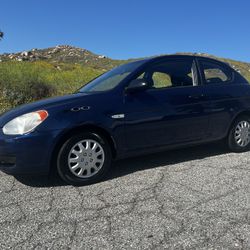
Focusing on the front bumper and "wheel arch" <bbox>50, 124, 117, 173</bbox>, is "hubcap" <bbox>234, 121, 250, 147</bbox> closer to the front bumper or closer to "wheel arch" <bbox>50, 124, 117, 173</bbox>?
"wheel arch" <bbox>50, 124, 117, 173</bbox>

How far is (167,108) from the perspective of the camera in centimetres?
484

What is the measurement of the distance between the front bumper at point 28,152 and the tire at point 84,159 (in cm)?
17

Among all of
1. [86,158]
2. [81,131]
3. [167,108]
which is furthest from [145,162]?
[81,131]

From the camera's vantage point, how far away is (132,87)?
15.1 feet

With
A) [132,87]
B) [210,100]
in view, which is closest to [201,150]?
[210,100]

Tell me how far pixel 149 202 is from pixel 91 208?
1.95ft

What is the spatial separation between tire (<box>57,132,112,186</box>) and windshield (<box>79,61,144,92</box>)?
2.69 ft

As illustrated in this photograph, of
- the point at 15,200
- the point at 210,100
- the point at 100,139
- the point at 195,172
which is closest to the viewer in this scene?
the point at 15,200

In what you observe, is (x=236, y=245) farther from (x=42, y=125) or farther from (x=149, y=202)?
(x=42, y=125)

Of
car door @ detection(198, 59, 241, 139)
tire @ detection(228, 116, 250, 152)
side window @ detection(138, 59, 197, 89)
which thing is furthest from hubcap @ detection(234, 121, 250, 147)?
side window @ detection(138, 59, 197, 89)

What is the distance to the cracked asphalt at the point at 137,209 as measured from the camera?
118 inches

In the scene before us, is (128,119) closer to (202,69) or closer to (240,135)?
(202,69)

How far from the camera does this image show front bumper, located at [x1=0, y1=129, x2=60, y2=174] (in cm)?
403

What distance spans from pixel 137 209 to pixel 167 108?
5.53 ft
